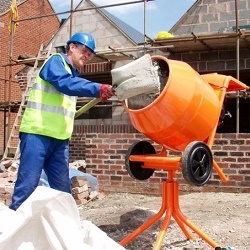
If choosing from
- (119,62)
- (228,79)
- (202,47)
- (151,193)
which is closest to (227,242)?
(228,79)

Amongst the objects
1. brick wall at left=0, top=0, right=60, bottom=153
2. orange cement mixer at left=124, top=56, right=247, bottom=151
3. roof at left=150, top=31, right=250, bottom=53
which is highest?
brick wall at left=0, top=0, right=60, bottom=153

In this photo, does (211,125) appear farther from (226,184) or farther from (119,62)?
(119,62)

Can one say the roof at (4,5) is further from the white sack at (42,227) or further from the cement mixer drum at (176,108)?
the white sack at (42,227)

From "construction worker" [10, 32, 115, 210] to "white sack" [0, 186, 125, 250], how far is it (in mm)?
980

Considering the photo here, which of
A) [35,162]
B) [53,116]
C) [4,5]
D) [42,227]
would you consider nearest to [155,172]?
[53,116]

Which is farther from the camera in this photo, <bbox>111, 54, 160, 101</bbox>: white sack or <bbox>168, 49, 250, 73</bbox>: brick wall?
<bbox>168, 49, 250, 73</bbox>: brick wall

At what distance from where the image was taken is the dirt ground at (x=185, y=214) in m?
3.57

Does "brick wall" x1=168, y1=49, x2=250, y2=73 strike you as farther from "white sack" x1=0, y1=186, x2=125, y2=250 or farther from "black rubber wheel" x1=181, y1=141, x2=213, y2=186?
"white sack" x1=0, y1=186, x2=125, y2=250

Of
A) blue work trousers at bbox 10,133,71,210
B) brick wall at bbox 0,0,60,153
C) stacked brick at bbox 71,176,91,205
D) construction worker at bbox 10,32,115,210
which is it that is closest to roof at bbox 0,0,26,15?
brick wall at bbox 0,0,60,153

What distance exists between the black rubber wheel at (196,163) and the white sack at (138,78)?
0.47 meters

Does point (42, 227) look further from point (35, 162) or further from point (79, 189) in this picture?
point (79, 189)

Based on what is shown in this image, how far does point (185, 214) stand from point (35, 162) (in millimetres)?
2051

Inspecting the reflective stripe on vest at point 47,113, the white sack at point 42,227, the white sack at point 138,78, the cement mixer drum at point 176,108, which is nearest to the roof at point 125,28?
the reflective stripe on vest at point 47,113

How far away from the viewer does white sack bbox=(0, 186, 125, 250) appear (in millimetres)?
2094
